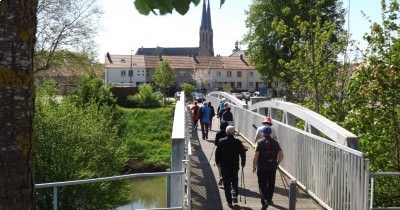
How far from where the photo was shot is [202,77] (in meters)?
93.8

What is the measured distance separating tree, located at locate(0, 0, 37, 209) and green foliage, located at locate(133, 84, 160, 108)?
54.2 metres

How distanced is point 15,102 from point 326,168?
24.4ft

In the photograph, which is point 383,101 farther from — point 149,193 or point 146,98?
point 146,98

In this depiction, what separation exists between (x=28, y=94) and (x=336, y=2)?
149 feet

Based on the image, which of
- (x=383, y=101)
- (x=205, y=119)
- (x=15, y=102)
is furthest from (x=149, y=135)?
(x=15, y=102)

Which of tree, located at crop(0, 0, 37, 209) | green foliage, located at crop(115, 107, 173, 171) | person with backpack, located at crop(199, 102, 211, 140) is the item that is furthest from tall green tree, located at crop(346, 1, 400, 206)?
green foliage, located at crop(115, 107, 173, 171)

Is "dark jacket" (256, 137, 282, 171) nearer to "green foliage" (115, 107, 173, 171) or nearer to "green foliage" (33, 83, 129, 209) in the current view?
"green foliage" (33, 83, 129, 209)

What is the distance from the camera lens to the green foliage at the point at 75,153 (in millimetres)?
21844

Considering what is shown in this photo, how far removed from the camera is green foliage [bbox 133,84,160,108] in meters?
55.9

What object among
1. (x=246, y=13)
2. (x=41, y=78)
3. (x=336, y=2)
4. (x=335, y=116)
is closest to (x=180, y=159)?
(x=335, y=116)

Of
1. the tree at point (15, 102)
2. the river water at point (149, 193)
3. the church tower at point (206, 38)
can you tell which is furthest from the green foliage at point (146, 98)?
the church tower at point (206, 38)

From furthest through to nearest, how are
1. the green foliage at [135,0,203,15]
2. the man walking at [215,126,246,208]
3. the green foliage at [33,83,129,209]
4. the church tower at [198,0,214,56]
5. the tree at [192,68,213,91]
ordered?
1. the church tower at [198,0,214,56]
2. the tree at [192,68,213,91]
3. the green foliage at [33,83,129,209]
4. the man walking at [215,126,246,208]
5. the green foliage at [135,0,203,15]

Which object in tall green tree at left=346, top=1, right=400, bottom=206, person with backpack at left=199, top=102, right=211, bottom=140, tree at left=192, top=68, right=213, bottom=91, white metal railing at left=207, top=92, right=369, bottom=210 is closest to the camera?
white metal railing at left=207, top=92, right=369, bottom=210

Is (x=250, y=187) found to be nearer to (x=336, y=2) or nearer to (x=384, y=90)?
(x=384, y=90)
